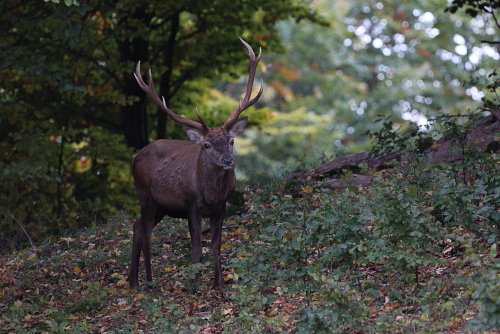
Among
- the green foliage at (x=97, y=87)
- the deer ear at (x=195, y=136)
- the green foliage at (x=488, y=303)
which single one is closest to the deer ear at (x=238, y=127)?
the deer ear at (x=195, y=136)

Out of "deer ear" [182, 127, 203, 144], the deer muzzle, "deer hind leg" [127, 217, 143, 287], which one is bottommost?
"deer hind leg" [127, 217, 143, 287]

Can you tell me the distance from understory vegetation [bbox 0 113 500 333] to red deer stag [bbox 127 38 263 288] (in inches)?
17.8

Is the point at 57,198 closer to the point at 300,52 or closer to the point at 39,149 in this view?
the point at 39,149

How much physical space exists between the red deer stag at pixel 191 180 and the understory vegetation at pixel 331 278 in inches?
17.8

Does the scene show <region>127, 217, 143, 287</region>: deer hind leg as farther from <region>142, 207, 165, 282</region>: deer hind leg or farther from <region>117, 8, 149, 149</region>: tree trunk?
<region>117, 8, 149, 149</region>: tree trunk

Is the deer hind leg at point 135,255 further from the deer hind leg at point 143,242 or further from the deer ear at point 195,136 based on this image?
the deer ear at point 195,136

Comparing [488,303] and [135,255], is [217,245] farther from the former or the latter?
[488,303]

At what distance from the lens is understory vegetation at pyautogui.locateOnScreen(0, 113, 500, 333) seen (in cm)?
611

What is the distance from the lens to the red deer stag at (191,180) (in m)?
8.70

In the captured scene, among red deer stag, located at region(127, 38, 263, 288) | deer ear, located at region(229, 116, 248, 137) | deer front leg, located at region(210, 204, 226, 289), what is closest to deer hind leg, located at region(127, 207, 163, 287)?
red deer stag, located at region(127, 38, 263, 288)

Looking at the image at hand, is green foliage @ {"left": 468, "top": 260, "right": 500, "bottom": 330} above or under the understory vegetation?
above

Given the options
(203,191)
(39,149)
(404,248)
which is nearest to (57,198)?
(39,149)

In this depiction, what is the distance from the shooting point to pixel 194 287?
8.19 meters

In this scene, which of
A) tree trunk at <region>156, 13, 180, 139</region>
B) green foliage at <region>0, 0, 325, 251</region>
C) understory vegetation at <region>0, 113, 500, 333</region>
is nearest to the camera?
understory vegetation at <region>0, 113, 500, 333</region>
